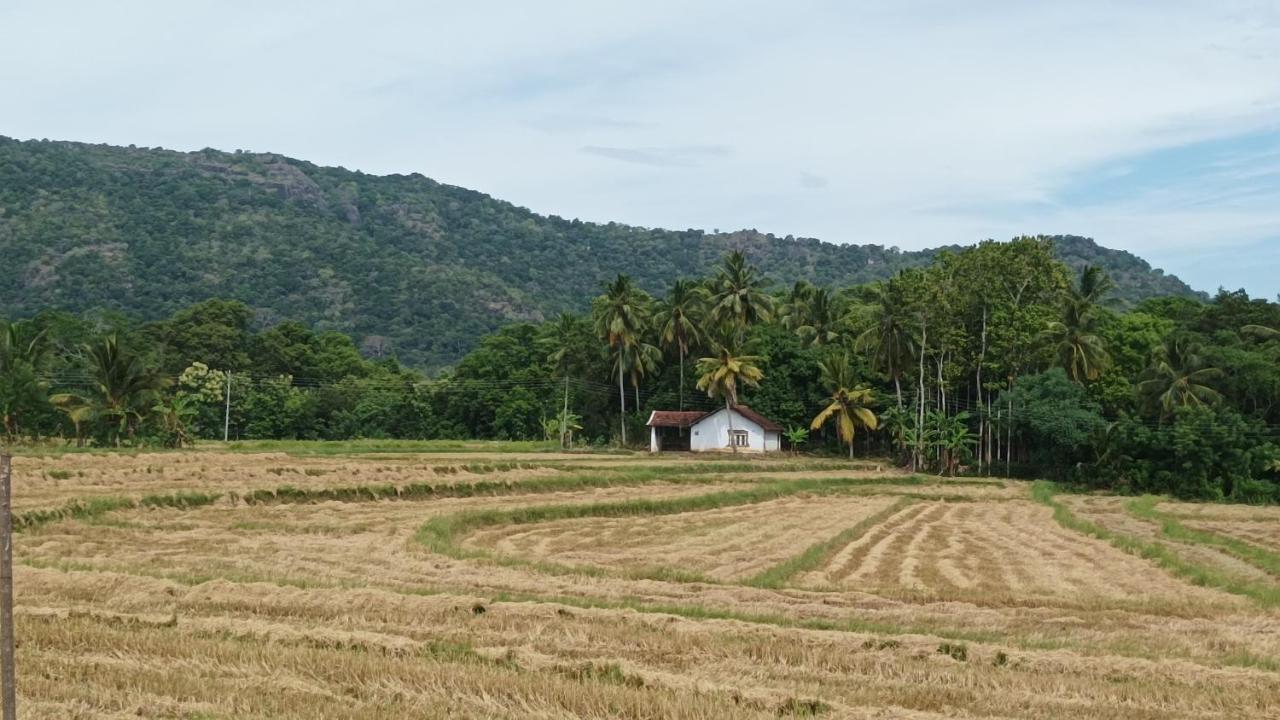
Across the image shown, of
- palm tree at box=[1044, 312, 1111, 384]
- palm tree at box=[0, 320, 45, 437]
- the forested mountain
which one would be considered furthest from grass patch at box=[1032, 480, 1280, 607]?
the forested mountain

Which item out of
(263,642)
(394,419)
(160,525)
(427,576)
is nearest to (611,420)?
(394,419)

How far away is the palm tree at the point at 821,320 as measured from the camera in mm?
83562

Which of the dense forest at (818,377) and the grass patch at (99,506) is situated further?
the dense forest at (818,377)

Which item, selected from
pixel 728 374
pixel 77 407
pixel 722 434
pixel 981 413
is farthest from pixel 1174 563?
pixel 722 434

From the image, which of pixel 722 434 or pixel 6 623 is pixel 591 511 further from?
pixel 722 434

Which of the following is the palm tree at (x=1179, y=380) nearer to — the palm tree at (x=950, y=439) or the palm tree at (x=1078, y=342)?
the palm tree at (x=1078, y=342)

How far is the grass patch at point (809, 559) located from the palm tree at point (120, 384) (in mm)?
41281

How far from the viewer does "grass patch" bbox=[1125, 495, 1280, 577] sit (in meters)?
26.8

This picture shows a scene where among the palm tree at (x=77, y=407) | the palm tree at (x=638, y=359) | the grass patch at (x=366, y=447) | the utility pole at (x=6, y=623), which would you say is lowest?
the grass patch at (x=366, y=447)

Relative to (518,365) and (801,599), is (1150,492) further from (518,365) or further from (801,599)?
(518,365)

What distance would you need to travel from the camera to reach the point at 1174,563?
24656 millimetres

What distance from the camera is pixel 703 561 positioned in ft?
78.2

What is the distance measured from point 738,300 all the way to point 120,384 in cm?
4109

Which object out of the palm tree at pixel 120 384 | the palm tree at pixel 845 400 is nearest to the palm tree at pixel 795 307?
the palm tree at pixel 845 400
